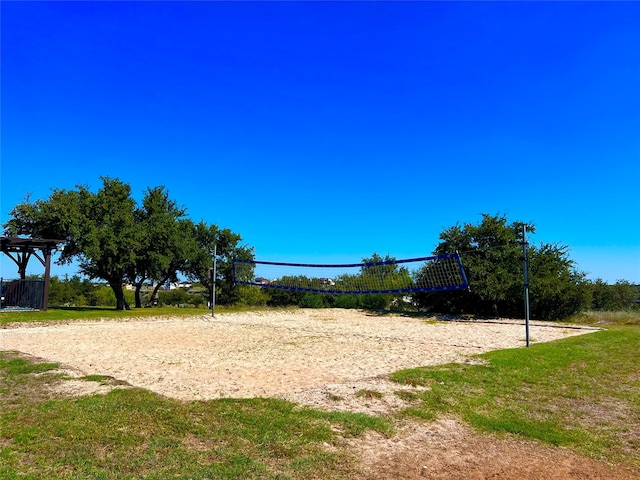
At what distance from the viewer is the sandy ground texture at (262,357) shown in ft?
19.3

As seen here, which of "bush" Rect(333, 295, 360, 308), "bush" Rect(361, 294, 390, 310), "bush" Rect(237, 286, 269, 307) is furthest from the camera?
"bush" Rect(237, 286, 269, 307)

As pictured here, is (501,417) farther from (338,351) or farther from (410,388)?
(338,351)

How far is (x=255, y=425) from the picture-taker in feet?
14.3

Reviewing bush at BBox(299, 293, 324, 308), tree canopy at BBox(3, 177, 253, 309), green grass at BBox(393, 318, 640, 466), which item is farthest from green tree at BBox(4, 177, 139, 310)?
green grass at BBox(393, 318, 640, 466)

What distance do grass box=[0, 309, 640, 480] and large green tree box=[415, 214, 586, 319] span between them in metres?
13.3

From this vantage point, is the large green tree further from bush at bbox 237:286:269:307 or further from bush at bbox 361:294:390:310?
Result: bush at bbox 237:286:269:307

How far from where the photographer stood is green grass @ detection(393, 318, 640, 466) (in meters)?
4.36

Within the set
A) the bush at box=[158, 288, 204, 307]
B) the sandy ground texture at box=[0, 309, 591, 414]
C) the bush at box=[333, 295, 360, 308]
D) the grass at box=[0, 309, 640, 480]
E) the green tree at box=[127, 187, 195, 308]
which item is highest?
the green tree at box=[127, 187, 195, 308]

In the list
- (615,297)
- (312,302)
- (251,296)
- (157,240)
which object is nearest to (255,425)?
(157,240)

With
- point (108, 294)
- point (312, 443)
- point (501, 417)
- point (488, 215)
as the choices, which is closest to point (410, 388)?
point (501, 417)

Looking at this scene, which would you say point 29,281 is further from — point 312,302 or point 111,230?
point 312,302

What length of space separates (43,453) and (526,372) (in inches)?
269

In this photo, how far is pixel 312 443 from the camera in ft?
12.9

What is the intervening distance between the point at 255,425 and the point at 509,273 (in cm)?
1825
